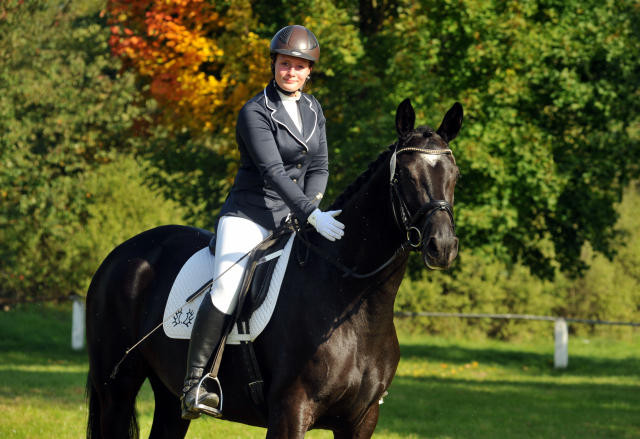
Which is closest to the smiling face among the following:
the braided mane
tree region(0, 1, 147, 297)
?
the braided mane

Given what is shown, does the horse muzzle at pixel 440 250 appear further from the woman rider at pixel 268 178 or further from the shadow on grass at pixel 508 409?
the shadow on grass at pixel 508 409

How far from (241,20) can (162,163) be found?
4.08m

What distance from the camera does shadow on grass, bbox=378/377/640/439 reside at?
9500mm

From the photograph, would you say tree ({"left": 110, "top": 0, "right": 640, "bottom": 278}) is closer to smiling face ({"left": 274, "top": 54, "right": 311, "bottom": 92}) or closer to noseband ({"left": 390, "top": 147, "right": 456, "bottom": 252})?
smiling face ({"left": 274, "top": 54, "right": 311, "bottom": 92})

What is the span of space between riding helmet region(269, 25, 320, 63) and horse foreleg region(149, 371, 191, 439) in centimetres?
277

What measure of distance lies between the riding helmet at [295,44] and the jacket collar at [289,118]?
27cm

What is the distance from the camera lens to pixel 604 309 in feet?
72.0

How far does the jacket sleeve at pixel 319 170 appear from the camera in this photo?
4.48 m

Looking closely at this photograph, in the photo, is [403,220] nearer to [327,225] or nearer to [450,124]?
[327,225]

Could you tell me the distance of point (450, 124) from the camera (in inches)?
150

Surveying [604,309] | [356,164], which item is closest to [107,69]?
[356,164]

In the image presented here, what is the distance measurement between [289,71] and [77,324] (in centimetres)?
1576

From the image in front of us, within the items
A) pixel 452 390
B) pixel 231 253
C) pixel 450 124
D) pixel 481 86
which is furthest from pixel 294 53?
pixel 452 390

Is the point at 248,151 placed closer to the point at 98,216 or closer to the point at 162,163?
the point at 162,163
